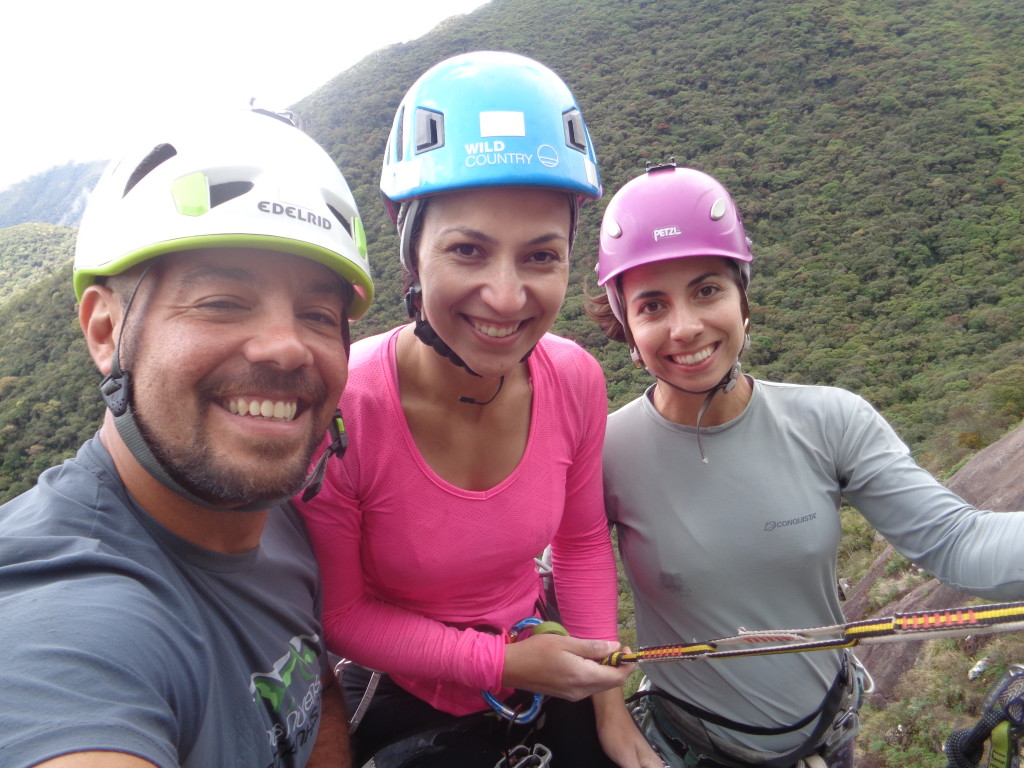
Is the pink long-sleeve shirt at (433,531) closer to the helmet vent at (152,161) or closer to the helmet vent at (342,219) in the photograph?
the helmet vent at (342,219)

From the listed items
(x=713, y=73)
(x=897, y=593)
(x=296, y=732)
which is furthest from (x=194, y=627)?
(x=713, y=73)

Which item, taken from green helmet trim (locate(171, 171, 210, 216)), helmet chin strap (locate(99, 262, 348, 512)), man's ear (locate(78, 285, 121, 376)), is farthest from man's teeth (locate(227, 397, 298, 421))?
green helmet trim (locate(171, 171, 210, 216))

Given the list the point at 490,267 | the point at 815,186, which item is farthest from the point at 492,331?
the point at 815,186

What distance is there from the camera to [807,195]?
50.1 metres

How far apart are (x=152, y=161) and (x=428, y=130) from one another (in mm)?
796

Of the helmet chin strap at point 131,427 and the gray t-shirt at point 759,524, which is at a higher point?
the helmet chin strap at point 131,427

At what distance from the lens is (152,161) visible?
5.32 ft

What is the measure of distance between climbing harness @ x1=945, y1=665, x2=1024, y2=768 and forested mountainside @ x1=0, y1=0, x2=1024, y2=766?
3.87 metres

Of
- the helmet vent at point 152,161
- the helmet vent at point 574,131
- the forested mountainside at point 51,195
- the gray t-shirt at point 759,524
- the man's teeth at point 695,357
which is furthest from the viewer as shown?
the forested mountainside at point 51,195

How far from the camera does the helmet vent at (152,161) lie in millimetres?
1600

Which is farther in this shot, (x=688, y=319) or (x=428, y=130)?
(x=688, y=319)

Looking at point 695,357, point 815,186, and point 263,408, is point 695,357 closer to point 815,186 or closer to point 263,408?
point 263,408

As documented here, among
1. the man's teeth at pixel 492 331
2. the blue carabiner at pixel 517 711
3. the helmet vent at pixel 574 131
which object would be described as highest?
the helmet vent at pixel 574 131

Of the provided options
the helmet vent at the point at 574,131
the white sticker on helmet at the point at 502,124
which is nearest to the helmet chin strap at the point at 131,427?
the white sticker on helmet at the point at 502,124
